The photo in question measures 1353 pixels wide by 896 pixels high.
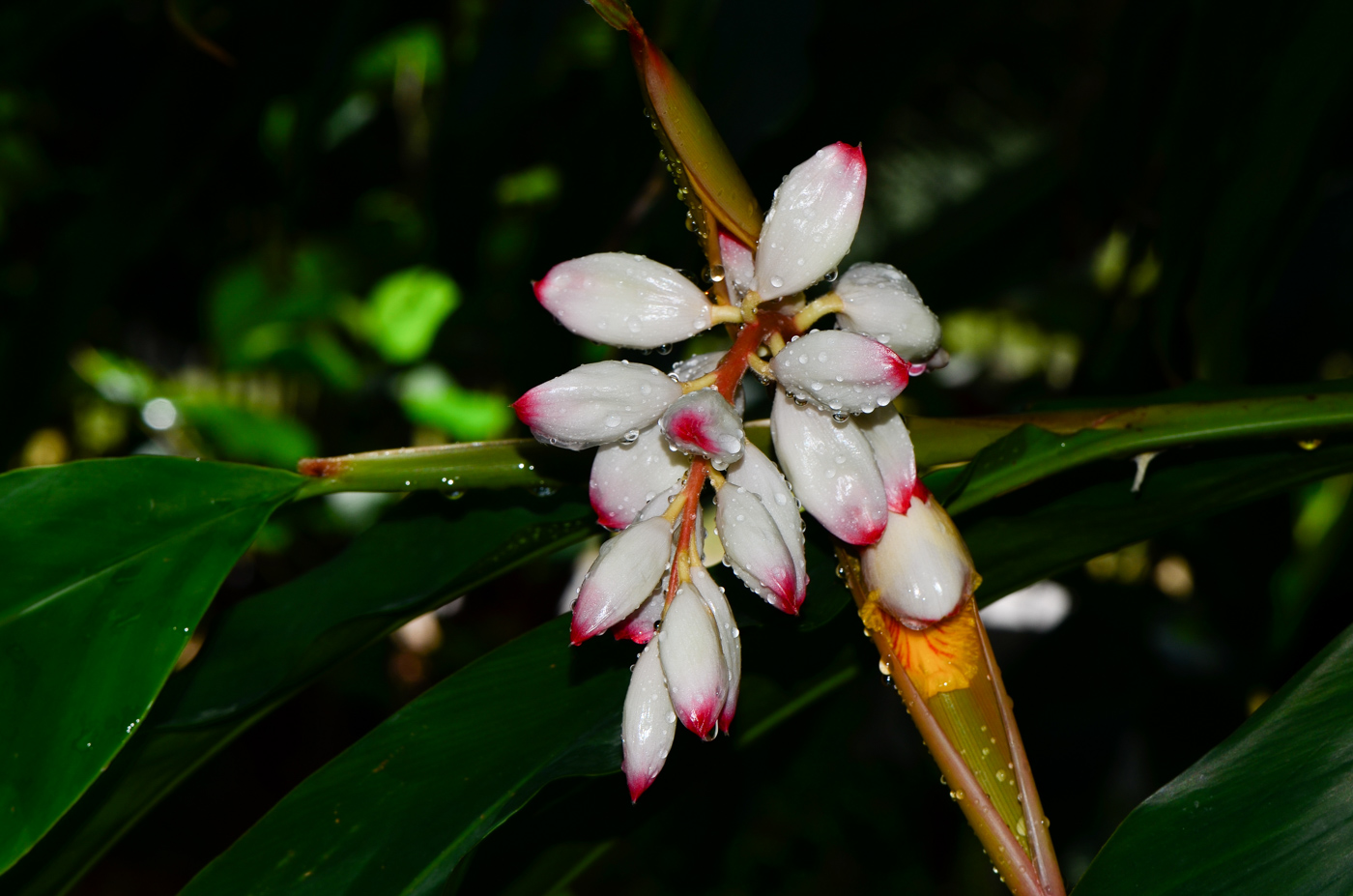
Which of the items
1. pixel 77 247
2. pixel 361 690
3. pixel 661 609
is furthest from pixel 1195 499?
pixel 361 690

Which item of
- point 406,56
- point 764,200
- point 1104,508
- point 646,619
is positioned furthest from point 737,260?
point 406,56

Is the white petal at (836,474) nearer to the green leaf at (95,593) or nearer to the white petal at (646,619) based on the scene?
the white petal at (646,619)

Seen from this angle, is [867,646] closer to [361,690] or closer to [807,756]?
[807,756]

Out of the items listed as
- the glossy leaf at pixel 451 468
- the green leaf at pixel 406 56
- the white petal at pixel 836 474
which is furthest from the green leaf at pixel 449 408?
the white petal at pixel 836 474

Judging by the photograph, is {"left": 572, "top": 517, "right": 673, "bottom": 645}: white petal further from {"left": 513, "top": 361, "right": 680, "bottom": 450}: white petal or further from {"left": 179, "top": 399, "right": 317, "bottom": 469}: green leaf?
{"left": 179, "top": 399, "right": 317, "bottom": 469}: green leaf

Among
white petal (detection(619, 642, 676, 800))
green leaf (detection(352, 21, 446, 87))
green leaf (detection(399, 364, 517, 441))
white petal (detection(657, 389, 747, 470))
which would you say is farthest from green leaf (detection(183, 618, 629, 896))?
green leaf (detection(352, 21, 446, 87))
